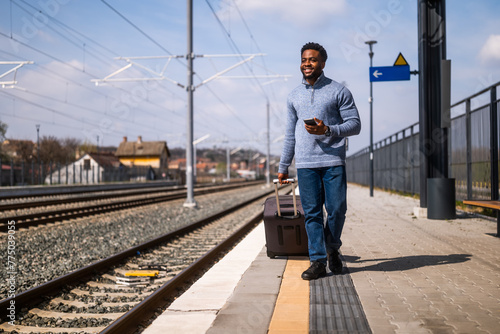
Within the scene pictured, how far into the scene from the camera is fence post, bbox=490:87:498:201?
9.50 meters

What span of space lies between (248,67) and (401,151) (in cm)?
1045

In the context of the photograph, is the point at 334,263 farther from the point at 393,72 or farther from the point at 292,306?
the point at 393,72

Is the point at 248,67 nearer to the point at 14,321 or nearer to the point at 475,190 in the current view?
the point at 475,190

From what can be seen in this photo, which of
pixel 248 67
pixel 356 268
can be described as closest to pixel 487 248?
pixel 356 268

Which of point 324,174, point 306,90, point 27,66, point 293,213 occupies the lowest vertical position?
point 293,213

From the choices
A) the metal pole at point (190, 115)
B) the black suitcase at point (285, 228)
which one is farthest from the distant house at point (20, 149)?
the black suitcase at point (285, 228)

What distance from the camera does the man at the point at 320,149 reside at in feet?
14.8

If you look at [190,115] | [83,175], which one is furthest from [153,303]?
[83,175]

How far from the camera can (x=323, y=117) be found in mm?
4562

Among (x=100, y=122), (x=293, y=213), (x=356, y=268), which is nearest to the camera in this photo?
(x=356, y=268)

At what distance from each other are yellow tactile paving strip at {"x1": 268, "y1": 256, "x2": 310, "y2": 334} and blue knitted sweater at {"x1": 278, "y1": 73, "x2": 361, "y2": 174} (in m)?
1.05

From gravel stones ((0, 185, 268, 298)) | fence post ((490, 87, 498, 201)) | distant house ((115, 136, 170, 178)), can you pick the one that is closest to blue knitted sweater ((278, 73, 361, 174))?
gravel stones ((0, 185, 268, 298))

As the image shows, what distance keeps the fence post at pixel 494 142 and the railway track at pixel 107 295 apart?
202 inches

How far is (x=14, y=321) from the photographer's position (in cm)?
424
